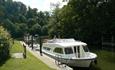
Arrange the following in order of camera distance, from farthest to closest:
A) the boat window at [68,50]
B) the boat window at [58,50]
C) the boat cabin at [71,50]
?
the boat window at [58,50]
the boat window at [68,50]
the boat cabin at [71,50]

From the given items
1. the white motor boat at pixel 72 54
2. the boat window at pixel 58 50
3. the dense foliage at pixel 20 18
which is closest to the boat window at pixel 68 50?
the white motor boat at pixel 72 54

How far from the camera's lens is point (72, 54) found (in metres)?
28.5

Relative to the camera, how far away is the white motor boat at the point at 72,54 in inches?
1077

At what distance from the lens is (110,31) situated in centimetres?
5762

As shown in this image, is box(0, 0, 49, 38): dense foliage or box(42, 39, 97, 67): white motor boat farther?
box(0, 0, 49, 38): dense foliage

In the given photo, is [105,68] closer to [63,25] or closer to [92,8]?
[92,8]

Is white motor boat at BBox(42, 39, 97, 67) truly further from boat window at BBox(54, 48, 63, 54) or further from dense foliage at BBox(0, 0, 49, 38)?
dense foliage at BBox(0, 0, 49, 38)

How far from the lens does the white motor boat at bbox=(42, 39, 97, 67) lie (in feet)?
89.7

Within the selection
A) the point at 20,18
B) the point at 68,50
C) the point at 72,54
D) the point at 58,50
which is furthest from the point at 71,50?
the point at 20,18

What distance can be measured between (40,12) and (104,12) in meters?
69.3

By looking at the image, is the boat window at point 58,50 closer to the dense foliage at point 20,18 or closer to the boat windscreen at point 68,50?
the boat windscreen at point 68,50

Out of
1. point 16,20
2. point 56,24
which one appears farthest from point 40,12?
point 56,24

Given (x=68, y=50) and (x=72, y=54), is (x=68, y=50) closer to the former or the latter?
(x=68, y=50)

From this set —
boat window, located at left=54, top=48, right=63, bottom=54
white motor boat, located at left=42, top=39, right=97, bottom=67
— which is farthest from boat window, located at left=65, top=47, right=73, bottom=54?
boat window, located at left=54, top=48, right=63, bottom=54
